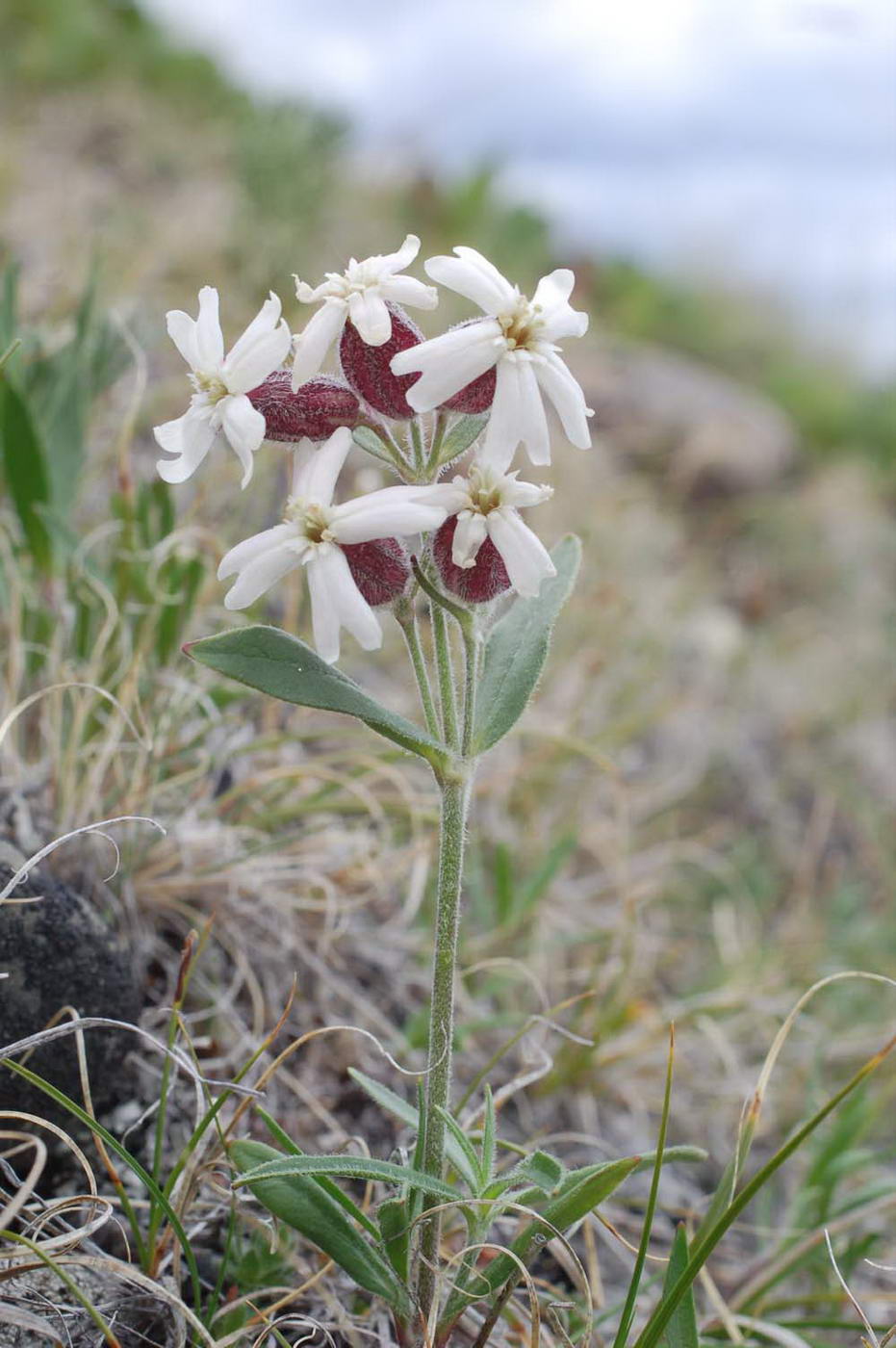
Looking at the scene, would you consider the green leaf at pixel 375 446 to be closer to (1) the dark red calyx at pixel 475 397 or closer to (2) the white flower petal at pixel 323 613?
(1) the dark red calyx at pixel 475 397

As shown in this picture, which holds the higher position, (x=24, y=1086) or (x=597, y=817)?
(x=597, y=817)

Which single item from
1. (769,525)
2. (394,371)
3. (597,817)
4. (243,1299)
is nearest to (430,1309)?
(243,1299)

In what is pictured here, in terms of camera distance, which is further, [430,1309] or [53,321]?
[53,321]

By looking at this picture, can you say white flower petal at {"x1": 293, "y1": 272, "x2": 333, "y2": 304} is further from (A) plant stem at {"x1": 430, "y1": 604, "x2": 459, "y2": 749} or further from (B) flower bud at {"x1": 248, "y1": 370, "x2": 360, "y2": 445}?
(A) plant stem at {"x1": 430, "y1": 604, "x2": 459, "y2": 749}

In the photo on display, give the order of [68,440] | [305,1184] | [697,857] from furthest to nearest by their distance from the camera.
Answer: [697,857], [68,440], [305,1184]

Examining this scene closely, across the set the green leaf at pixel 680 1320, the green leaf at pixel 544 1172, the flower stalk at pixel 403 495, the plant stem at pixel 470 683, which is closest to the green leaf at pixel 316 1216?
the flower stalk at pixel 403 495

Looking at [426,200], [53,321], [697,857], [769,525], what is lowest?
[697,857]

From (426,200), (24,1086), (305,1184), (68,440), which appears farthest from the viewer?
(426,200)

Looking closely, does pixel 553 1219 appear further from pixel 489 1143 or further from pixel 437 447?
pixel 437 447

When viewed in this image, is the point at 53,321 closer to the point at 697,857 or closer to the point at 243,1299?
the point at 697,857
